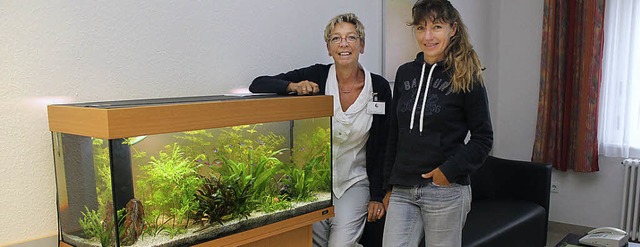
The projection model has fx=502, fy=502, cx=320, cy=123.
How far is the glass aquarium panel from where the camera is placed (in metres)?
1.44

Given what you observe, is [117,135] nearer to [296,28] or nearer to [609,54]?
[296,28]

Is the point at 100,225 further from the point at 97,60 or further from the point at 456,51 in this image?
the point at 456,51

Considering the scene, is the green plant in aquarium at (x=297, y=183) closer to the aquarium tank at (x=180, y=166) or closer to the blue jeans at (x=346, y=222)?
the aquarium tank at (x=180, y=166)

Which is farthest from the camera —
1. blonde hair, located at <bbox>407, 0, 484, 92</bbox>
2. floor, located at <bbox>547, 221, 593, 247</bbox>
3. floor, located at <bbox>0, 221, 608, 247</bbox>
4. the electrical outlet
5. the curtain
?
the electrical outlet

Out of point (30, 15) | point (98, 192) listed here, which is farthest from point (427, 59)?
point (30, 15)

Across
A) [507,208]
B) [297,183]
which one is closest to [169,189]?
[297,183]

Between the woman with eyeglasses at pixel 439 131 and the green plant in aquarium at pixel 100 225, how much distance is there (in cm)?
105

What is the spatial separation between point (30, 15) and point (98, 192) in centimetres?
66

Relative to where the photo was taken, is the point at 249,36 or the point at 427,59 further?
the point at 249,36

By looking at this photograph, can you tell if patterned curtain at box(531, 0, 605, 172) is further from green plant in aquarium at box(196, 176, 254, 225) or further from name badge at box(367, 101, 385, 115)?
green plant in aquarium at box(196, 176, 254, 225)

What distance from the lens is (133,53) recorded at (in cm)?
193

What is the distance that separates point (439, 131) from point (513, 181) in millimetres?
1713

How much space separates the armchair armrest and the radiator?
856mm

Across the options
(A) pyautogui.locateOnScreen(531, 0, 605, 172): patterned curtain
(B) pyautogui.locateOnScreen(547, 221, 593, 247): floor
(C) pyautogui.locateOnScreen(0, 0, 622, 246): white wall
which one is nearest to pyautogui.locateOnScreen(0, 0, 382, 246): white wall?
(C) pyautogui.locateOnScreen(0, 0, 622, 246): white wall
